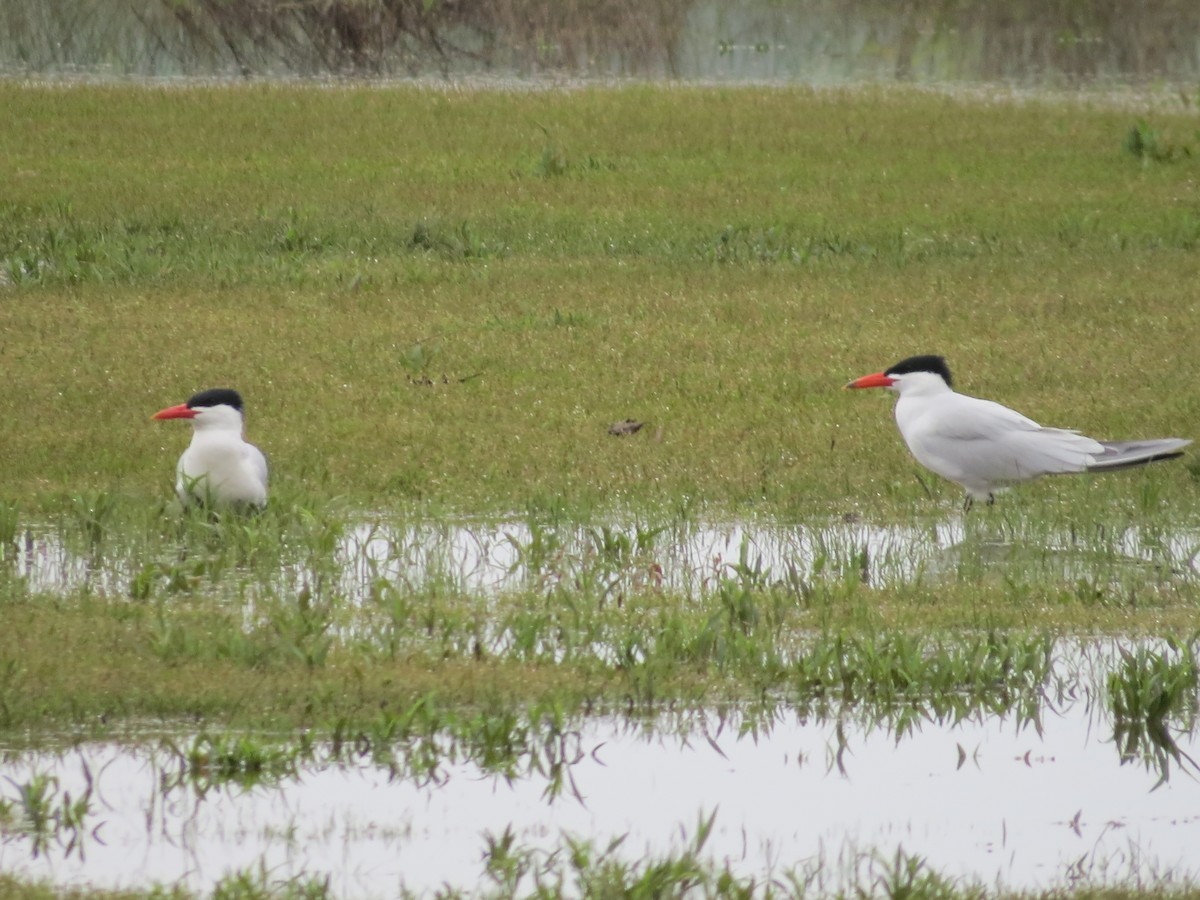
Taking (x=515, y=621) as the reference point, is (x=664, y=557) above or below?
above

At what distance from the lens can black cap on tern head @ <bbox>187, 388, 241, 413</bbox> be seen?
26.6ft

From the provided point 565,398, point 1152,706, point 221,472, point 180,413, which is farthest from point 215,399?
point 1152,706

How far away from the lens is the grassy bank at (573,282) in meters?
9.38

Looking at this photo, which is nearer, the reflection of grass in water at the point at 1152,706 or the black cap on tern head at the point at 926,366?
the reflection of grass in water at the point at 1152,706

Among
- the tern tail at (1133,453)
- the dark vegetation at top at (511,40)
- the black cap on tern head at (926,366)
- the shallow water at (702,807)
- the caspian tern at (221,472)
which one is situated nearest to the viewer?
the shallow water at (702,807)

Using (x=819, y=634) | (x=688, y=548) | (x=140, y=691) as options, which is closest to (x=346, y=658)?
(x=140, y=691)

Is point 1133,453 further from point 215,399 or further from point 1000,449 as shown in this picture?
point 215,399

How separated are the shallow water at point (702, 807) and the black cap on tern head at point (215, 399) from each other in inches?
119

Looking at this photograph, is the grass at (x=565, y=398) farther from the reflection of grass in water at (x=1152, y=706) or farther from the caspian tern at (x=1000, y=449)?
the caspian tern at (x=1000, y=449)

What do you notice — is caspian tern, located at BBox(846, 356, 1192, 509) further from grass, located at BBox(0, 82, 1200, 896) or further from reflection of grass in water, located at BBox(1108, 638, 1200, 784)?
reflection of grass in water, located at BBox(1108, 638, 1200, 784)

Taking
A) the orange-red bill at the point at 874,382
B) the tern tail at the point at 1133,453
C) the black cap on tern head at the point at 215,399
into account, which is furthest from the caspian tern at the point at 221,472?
the tern tail at the point at 1133,453

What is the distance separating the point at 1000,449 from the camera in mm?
8398

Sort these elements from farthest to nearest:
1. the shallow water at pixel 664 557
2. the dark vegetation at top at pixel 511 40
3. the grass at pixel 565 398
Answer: the dark vegetation at top at pixel 511 40, the shallow water at pixel 664 557, the grass at pixel 565 398

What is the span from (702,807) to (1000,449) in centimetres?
376
